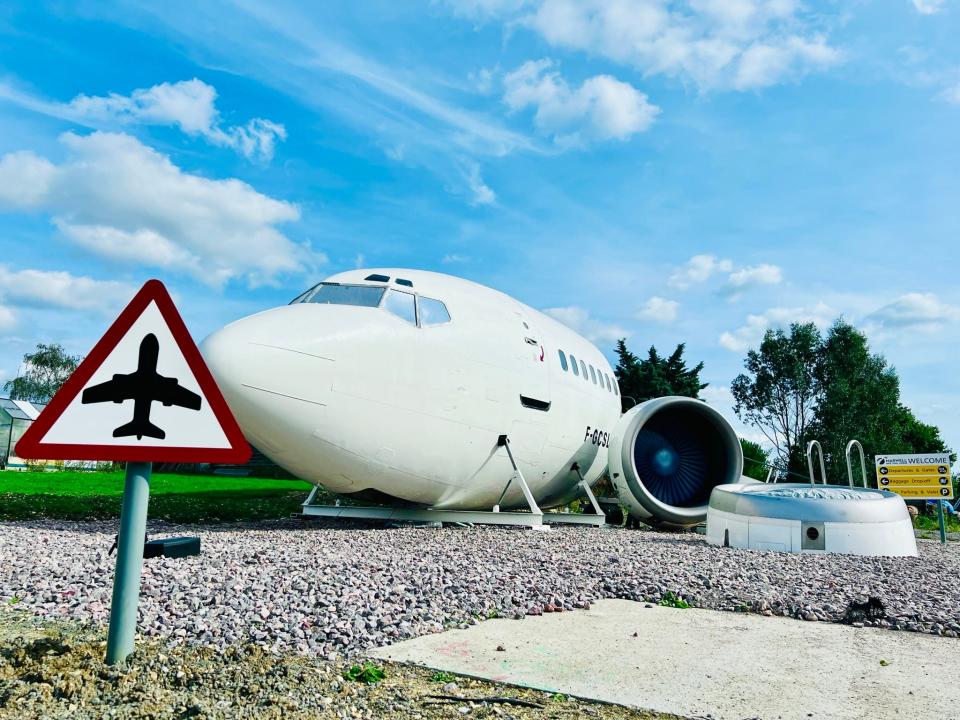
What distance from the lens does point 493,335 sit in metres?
10.0

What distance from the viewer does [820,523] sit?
923 cm

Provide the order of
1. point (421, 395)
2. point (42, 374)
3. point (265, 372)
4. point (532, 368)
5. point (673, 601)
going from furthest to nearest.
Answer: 1. point (42, 374)
2. point (532, 368)
3. point (421, 395)
4. point (265, 372)
5. point (673, 601)

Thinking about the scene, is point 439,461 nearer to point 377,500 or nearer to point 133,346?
point 377,500

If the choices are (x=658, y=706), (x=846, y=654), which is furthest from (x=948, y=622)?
(x=658, y=706)

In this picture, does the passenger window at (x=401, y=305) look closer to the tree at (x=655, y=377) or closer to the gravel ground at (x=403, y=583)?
the gravel ground at (x=403, y=583)

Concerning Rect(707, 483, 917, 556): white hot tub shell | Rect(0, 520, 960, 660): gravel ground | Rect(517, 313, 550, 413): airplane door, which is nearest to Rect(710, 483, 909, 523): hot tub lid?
Rect(707, 483, 917, 556): white hot tub shell

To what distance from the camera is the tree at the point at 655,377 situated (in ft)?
108

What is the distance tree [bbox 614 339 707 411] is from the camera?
108 ft

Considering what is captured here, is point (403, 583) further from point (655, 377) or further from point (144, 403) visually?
point (655, 377)

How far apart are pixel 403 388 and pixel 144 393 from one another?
18.5 ft

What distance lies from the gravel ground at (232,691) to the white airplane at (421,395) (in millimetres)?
4544

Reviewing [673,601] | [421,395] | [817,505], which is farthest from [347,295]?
[817,505]

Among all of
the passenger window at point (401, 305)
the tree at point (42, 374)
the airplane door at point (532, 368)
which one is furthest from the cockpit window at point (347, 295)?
the tree at point (42, 374)

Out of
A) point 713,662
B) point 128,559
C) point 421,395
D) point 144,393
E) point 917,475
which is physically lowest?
point 713,662
